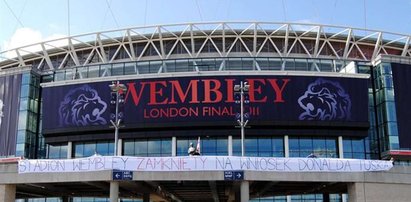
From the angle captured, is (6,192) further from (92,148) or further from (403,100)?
(403,100)

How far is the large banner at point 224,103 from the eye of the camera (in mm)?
54312

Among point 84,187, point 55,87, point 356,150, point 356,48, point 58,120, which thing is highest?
point 356,48

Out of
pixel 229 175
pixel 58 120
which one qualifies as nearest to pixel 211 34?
pixel 58 120

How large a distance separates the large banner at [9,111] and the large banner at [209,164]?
3066 cm

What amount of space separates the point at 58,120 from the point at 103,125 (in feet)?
18.4

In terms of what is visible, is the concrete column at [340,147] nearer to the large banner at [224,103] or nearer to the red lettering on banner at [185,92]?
the large banner at [224,103]

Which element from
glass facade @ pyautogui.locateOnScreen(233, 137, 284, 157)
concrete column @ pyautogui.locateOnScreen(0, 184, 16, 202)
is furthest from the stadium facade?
concrete column @ pyautogui.locateOnScreen(0, 184, 16, 202)

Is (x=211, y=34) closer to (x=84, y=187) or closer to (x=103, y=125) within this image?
(x=103, y=125)

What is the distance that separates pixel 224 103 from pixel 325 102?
36.1 feet


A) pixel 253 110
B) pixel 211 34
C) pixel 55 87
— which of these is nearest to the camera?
pixel 253 110

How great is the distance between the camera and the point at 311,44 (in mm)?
73688

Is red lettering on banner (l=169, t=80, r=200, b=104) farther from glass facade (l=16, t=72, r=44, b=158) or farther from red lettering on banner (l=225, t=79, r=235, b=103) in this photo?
glass facade (l=16, t=72, r=44, b=158)

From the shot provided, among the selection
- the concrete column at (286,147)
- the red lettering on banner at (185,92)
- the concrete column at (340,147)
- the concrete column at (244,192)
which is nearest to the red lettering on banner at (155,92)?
the red lettering on banner at (185,92)

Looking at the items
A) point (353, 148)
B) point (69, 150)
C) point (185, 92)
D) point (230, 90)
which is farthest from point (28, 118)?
point (353, 148)
